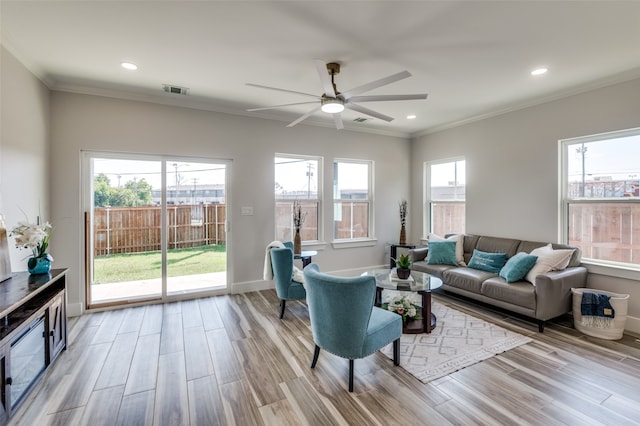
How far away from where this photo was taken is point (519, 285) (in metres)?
3.47

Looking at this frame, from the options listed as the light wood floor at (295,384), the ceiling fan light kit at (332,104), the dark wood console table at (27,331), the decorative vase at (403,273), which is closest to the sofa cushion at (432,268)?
the decorative vase at (403,273)

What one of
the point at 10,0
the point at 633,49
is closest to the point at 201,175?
the point at 10,0

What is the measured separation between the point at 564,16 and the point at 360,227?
414cm

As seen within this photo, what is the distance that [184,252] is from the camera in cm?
440

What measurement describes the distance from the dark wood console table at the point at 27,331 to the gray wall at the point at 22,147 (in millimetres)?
656

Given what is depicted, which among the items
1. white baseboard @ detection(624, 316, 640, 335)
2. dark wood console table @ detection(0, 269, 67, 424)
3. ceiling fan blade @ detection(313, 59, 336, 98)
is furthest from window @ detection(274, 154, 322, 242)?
white baseboard @ detection(624, 316, 640, 335)

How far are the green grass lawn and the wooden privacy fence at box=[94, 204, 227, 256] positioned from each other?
0.09 meters

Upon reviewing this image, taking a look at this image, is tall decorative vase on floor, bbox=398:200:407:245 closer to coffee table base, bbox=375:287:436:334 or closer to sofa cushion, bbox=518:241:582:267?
sofa cushion, bbox=518:241:582:267

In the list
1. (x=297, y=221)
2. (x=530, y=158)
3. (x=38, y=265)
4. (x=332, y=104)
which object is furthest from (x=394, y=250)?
(x=38, y=265)

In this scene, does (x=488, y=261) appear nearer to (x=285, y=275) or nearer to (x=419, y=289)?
(x=419, y=289)

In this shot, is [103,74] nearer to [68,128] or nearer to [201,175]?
[68,128]

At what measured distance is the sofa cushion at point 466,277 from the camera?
12.6 feet

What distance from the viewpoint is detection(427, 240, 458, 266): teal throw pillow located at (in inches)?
181

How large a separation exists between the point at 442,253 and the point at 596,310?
73.7 inches
